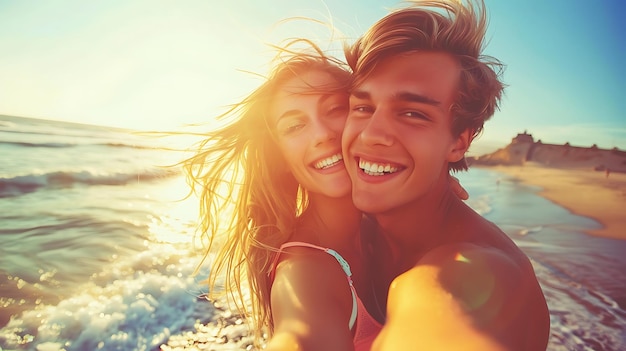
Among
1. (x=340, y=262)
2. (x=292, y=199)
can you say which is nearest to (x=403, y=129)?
(x=340, y=262)

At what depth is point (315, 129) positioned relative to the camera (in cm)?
314

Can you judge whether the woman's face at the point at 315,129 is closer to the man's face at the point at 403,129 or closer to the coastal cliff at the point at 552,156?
the man's face at the point at 403,129

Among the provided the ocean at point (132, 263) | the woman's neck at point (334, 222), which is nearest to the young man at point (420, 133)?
the woman's neck at point (334, 222)

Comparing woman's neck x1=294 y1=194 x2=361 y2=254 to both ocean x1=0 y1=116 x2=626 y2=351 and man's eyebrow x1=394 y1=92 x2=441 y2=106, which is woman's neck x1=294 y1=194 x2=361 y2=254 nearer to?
man's eyebrow x1=394 y1=92 x2=441 y2=106

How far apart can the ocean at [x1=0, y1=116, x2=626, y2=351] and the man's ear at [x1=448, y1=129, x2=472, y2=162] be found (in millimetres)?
2222

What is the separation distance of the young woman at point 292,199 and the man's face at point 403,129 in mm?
351

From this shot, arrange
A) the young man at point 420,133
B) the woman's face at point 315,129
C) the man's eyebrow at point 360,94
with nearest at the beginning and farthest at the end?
the young man at point 420,133, the man's eyebrow at point 360,94, the woman's face at point 315,129

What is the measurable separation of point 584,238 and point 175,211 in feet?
31.1

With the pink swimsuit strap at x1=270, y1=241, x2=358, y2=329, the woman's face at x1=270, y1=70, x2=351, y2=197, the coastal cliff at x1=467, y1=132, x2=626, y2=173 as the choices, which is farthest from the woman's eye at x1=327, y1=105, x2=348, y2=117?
the coastal cliff at x1=467, y1=132, x2=626, y2=173

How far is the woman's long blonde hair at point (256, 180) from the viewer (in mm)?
3346

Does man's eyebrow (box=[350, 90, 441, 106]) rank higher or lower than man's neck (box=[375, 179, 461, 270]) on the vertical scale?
higher

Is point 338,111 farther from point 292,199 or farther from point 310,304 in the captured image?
point 310,304

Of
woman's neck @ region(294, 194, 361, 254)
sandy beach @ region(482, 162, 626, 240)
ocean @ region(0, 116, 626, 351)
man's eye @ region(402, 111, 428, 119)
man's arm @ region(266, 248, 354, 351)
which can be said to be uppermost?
man's eye @ region(402, 111, 428, 119)

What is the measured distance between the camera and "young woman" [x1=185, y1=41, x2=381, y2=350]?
2451 millimetres
